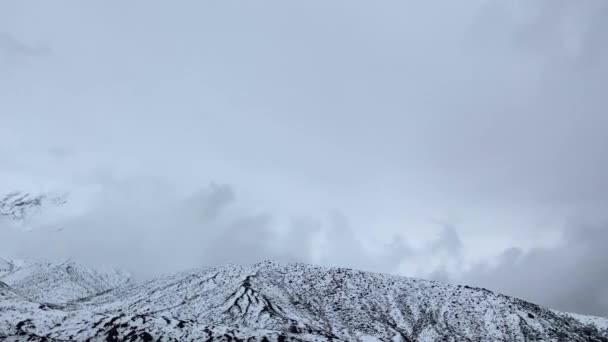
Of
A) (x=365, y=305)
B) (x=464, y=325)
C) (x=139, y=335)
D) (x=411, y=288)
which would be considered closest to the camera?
(x=139, y=335)

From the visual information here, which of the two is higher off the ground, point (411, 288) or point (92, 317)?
point (411, 288)

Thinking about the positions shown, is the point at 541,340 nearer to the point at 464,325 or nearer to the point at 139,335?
the point at 464,325

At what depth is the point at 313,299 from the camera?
11956cm

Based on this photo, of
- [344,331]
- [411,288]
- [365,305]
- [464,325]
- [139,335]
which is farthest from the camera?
[411,288]

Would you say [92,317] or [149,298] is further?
[149,298]

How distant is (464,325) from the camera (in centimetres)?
11175

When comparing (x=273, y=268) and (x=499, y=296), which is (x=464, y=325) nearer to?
(x=499, y=296)

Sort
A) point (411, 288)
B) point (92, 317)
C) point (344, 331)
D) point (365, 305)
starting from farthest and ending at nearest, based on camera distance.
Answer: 1. point (411, 288)
2. point (365, 305)
3. point (344, 331)
4. point (92, 317)

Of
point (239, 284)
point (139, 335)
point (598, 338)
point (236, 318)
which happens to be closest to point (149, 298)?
point (239, 284)

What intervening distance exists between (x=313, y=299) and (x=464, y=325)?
34855 millimetres

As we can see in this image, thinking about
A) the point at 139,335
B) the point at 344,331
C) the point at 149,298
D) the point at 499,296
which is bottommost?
the point at 139,335

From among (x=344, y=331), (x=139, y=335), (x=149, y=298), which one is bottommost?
(x=139, y=335)

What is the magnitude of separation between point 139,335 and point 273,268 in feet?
295

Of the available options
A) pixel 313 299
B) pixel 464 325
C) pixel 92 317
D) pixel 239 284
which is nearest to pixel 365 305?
pixel 313 299
